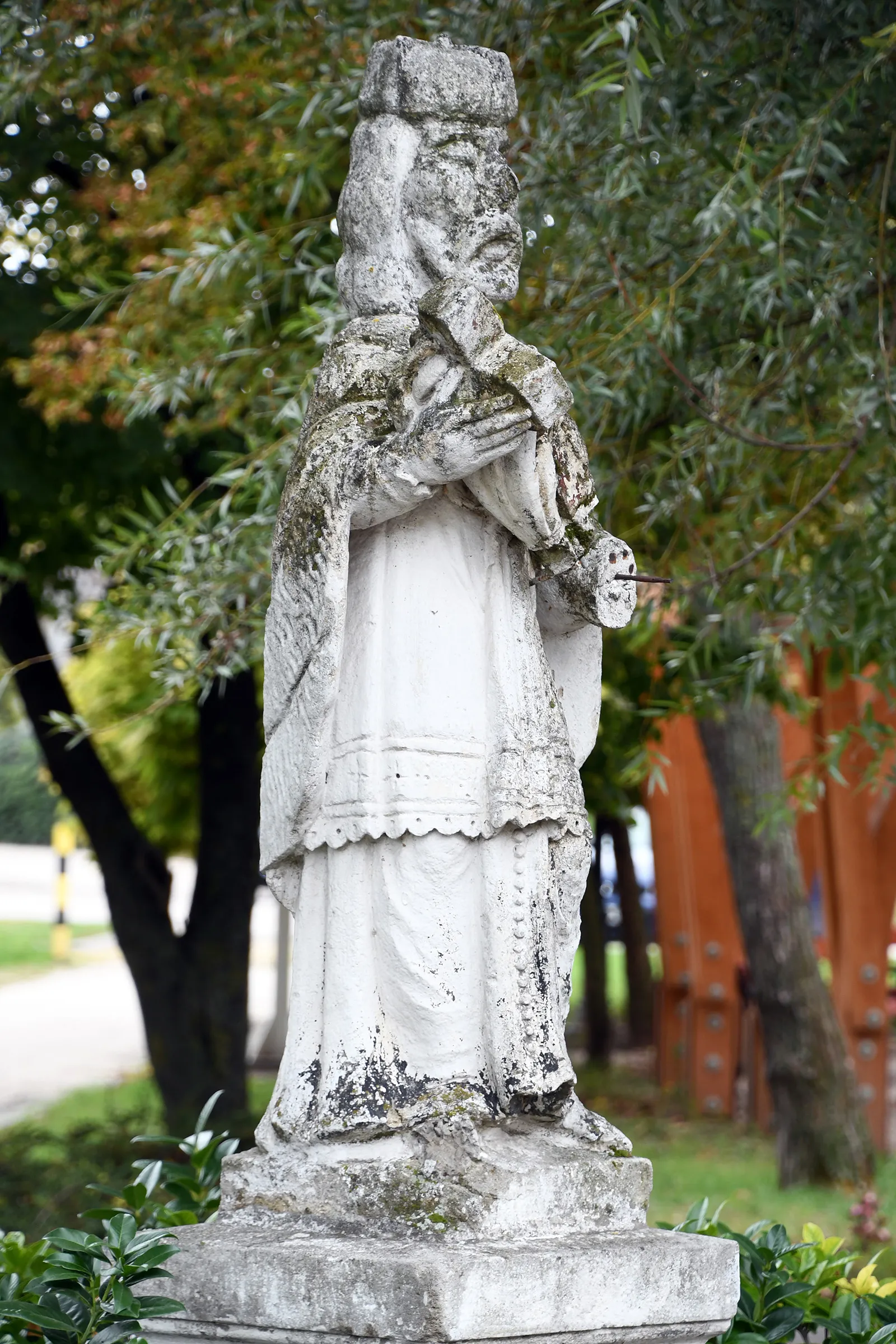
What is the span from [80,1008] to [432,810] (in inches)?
1041

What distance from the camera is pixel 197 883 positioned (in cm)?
1169

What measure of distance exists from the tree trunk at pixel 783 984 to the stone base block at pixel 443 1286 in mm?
8708

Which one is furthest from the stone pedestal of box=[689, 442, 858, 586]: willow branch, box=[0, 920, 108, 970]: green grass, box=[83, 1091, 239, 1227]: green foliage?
box=[0, 920, 108, 970]: green grass

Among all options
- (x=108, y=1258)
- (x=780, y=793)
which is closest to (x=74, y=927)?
(x=780, y=793)

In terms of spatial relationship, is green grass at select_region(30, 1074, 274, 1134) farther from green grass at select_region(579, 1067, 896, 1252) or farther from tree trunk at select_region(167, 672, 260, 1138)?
green grass at select_region(579, 1067, 896, 1252)

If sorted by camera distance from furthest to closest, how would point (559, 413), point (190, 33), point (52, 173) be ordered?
point (52, 173)
point (190, 33)
point (559, 413)

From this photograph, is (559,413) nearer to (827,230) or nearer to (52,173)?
(827,230)

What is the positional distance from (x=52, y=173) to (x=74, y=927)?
3309 cm

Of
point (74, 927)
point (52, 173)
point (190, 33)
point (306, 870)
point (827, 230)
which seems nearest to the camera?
point (306, 870)

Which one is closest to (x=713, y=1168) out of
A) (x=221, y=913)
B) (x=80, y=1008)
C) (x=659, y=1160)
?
(x=659, y=1160)

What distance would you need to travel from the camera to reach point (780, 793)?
7.83 m

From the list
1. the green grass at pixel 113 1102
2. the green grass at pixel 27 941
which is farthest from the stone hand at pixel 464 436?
the green grass at pixel 27 941

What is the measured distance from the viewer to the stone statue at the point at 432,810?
12.1ft

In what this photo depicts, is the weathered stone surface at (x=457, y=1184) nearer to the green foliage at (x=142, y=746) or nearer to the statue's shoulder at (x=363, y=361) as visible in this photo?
the statue's shoulder at (x=363, y=361)
